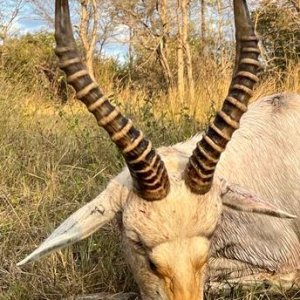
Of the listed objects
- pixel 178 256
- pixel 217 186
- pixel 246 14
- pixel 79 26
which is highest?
pixel 79 26

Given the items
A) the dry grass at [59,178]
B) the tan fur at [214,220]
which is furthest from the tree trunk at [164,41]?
the tan fur at [214,220]

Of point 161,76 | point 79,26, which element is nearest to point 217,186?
point 161,76

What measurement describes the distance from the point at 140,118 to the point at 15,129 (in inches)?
65.2

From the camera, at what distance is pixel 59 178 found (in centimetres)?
693

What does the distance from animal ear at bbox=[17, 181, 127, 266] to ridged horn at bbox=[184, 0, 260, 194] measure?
1.75 ft

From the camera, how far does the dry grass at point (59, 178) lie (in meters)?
4.90

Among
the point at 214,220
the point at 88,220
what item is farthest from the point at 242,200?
the point at 88,220

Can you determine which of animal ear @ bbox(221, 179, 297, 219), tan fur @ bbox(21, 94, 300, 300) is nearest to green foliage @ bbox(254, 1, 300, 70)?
tan fur @ bbox(21, 94, 300, 300)

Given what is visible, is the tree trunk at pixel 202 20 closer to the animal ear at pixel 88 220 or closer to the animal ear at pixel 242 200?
the animal ear at pixel 242 200

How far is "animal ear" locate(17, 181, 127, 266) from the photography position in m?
3.86

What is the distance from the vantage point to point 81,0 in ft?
85.3

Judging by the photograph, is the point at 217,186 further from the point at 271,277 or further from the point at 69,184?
the point at 69,184

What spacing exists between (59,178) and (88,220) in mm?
2973

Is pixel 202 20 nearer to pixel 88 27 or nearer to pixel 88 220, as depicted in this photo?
pixel 88 27
